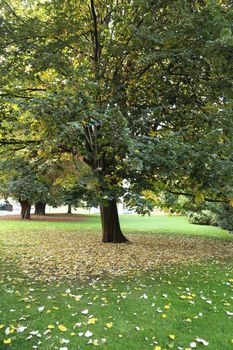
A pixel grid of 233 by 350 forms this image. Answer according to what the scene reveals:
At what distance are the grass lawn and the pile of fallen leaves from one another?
0.59 meters

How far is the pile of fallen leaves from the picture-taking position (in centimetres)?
700

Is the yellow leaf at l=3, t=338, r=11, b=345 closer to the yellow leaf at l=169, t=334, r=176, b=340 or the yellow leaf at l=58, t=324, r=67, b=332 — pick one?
the yellow leaf at l=58, t=324, r=67, b=332

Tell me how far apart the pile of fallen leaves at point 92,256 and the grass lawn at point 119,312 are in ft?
1.93

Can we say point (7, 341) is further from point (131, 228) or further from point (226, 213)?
point (131, 228)

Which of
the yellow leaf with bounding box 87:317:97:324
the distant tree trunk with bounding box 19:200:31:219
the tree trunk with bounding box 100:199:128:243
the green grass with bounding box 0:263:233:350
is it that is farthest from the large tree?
the distant tree trunk with bounding box 19:200:31:219

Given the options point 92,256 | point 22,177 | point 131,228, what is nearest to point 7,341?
point 22,177

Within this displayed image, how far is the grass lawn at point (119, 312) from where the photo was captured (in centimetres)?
378

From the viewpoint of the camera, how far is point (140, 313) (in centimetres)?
457

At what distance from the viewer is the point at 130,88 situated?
311 inches

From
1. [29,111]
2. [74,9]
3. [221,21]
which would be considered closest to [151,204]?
[29,111]

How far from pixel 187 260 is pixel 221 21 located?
561cm

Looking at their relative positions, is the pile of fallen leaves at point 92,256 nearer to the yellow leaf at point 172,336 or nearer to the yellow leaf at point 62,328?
the yellow leaf at point 62,328

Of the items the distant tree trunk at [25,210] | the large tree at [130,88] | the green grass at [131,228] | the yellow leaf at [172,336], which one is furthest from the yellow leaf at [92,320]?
the distant tree trunk at [25,210]

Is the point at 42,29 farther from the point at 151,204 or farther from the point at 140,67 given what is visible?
the point at 151,204
